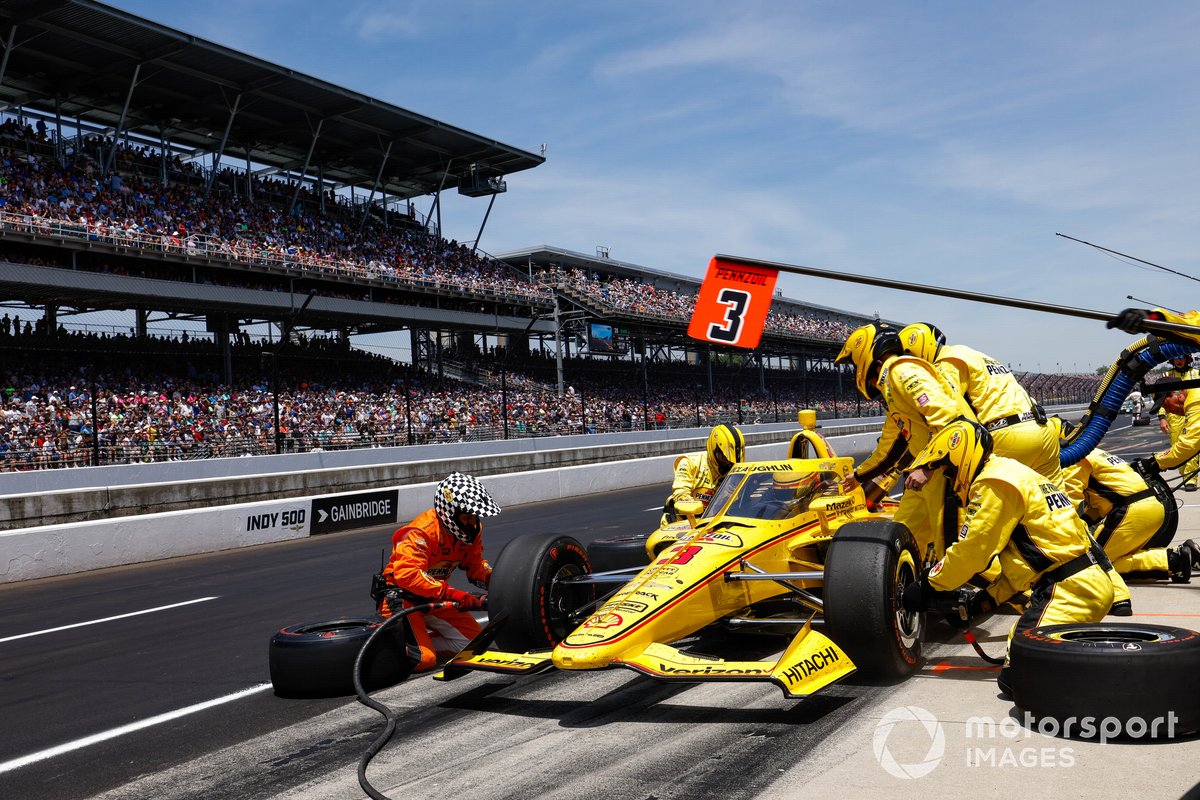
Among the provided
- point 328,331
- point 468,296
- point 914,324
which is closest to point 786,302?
point 468,296

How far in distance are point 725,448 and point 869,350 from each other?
2394mm

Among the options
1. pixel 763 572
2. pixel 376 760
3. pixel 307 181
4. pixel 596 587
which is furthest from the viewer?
pixel 307 181

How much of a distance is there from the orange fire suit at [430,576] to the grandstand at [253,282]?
1307 cm

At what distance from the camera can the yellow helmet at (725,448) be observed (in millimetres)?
9602

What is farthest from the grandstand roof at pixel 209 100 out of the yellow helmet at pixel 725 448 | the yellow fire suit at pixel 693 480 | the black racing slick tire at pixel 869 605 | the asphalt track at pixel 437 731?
the black racing slick tire at pixel 869 605

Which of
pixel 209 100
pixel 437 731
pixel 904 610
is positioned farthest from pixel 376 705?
pixel 209 100

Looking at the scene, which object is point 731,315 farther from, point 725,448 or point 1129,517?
point 1129,517

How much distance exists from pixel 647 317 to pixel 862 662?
3929 centimetres

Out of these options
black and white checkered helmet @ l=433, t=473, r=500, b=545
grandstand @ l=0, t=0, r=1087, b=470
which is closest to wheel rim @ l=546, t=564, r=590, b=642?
black and white checkered helmet @ l=433, t=473, r=500, b=545

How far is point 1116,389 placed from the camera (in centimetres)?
806

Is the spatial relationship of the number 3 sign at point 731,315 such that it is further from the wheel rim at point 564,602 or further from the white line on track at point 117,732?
the white line on track at point 117,732

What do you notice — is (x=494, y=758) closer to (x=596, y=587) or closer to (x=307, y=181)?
(x=596, y=587)

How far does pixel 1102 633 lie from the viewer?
470 cm

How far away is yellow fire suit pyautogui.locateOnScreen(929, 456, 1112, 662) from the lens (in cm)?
536
